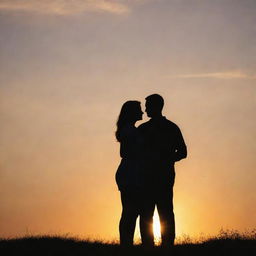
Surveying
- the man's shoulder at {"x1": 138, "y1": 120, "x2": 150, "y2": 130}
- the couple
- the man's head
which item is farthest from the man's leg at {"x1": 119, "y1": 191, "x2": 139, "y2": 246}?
the man's head

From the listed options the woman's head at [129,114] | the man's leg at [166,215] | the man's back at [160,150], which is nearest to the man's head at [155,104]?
the man's back at [160,150]

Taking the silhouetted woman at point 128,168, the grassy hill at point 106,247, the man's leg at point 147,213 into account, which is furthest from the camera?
the grassy hill at point 106,247

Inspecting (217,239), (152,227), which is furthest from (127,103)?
(217,239)

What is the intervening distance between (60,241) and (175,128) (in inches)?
176

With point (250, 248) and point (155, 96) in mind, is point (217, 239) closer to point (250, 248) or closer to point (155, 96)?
point (250, 248)

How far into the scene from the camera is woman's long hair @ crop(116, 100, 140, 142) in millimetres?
8406

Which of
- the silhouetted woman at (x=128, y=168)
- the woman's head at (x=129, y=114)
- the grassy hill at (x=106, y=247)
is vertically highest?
the woman's head at (x=129, y=114)

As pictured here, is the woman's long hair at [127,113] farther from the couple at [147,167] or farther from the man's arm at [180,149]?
the man's arm at [180,149]

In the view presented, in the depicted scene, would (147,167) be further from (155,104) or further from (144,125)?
(155,104)

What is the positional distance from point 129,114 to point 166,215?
197 cm

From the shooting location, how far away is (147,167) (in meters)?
8.66

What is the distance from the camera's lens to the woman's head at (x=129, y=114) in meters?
8.41

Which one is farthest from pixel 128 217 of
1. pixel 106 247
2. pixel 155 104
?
pixel 106 247

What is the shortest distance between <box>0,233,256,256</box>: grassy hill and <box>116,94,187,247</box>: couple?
480mm
